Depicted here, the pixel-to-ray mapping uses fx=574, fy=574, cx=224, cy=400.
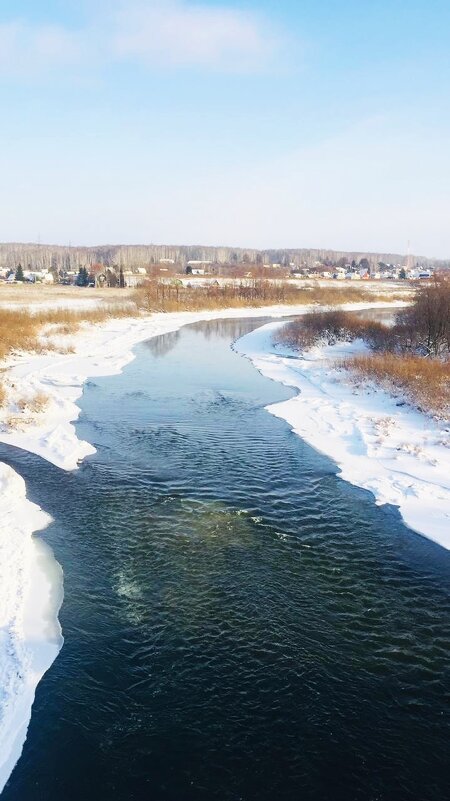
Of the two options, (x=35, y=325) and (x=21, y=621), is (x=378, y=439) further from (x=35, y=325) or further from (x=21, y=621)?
(x=35, y=325)

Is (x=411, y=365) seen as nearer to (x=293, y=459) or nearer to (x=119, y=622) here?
(x=293, y=459)

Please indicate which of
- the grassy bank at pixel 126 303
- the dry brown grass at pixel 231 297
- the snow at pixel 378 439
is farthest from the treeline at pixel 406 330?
the dry brown grass at pixel 231 297

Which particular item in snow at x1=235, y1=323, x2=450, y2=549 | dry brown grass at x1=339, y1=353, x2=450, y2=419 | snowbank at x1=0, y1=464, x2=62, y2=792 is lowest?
snowbank at x1=0, y1=464, x2=62, y2=792

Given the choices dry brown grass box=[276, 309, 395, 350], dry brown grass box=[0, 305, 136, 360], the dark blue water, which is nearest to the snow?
the dark blue water

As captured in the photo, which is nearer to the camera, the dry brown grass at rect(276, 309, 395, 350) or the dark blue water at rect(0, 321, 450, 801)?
the dark blue water at rect(0, 321, 450, 801)

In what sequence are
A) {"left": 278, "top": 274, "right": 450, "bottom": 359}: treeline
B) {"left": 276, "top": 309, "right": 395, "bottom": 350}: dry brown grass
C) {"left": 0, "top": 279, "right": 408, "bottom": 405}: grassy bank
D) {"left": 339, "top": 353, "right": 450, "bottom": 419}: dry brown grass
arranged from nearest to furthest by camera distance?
1. {"left": 339, "top": 353, "right": 450, "bottom": 419}: dry brown grass
2. {"left": 278, "top": 274, "right": 450, "bottom": 359}: treeline
3. {"left": 0, "top": 279, "right": 408, "bottom": 405}: grassy bank
4. {"left": 276, "top": 309, "right": 395, "bottom": 350}: dry brown grass

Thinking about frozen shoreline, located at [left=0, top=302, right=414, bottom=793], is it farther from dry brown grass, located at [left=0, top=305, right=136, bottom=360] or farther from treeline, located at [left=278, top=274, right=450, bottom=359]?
treeline, located at [left=278, top=274, right=450, bottom=359]
